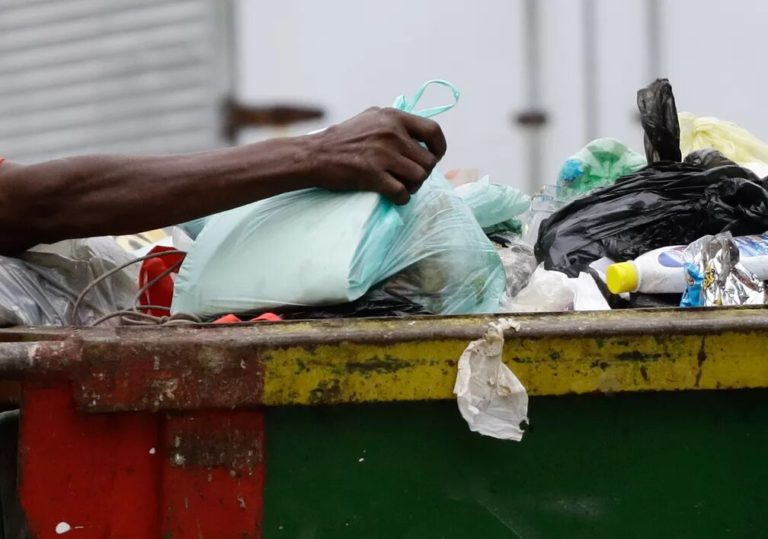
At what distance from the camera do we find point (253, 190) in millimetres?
1826

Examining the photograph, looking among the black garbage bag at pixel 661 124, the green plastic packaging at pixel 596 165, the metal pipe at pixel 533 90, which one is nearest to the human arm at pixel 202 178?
the black garbage bag at pixel 661 124

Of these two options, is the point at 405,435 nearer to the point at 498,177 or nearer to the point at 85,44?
the point at 498,177

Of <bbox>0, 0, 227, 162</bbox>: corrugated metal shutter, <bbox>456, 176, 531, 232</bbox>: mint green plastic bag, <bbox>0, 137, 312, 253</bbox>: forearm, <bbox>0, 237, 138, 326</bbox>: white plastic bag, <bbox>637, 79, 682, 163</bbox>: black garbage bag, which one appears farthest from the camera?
<bbox>0, 0, 227, 162</bbox>: corrugated metal shutter

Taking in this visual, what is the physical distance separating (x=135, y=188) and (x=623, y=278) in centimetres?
88

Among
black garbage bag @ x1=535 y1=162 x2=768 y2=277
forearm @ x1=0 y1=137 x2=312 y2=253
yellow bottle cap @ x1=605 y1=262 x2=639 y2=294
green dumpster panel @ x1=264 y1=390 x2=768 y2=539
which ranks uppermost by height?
forearm @ x1=0 y1=137 x2=312 y2=253

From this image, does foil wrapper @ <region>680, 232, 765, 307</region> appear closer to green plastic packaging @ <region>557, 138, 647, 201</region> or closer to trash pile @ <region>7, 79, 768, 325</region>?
trash pile @ <region>7, 79, 768, 325</region>

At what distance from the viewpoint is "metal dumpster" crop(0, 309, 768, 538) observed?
4.43ft

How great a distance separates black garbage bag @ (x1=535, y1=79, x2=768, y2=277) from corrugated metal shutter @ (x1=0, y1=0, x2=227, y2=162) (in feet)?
8.79

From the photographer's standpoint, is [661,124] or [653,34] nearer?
[661,124]

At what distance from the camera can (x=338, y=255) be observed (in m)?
1.71

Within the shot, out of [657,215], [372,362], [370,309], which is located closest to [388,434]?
[372,362]

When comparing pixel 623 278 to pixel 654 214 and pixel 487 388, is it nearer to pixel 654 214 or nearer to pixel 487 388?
pixel 654 214

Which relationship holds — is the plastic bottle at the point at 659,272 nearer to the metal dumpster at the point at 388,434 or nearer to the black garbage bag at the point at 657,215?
the black garbage bag at the point at 657,215

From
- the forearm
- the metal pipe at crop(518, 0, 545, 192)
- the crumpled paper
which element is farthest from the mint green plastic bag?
the metal pipe at crop(518, 0, 545, 192)
